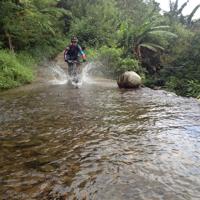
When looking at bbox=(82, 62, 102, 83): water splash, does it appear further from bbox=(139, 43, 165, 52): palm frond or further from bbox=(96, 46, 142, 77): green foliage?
bbox=(139, 43, 165, 52): palm frond

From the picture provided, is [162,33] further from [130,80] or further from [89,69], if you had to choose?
[130,80]

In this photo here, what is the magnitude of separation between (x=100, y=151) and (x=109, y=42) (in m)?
16.0

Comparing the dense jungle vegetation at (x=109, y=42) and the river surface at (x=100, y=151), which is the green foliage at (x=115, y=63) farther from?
the river surface at (x=100, y=151)

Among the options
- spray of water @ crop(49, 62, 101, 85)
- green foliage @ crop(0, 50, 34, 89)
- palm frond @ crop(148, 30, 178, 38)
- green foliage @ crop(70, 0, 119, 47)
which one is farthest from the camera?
green foliage @ crop(70, 0, 119, 47)

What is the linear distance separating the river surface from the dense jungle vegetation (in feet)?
18.1

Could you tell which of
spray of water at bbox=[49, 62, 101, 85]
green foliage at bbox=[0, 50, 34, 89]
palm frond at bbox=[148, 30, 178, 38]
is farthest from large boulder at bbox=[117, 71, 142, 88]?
palm frond at bbox=[148, 30, 178, 38]

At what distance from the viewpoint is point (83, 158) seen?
4.13 meters

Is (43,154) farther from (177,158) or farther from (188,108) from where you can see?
(188,108)

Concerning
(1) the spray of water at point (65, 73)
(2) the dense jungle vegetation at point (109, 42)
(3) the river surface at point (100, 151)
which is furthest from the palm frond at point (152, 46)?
(3) the river surface at point (100, 151)

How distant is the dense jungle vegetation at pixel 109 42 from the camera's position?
46.4 feet

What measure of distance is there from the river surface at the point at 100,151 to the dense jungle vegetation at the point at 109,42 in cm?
552

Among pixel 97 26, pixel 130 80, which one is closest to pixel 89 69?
pixel 130 80

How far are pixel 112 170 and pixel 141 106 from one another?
4.28 meters

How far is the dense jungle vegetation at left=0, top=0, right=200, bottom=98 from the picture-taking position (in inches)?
556
